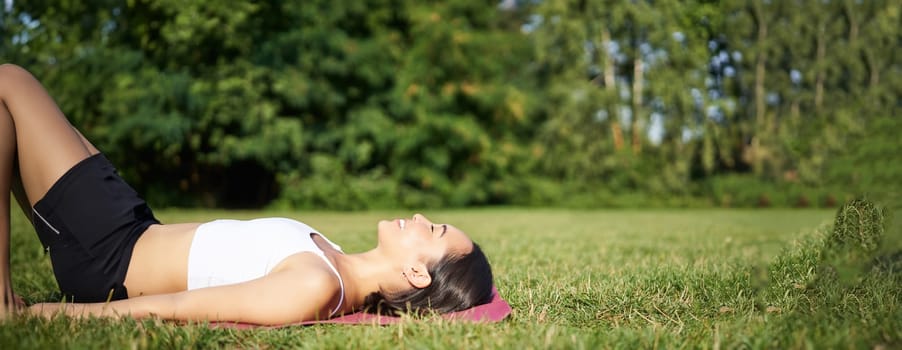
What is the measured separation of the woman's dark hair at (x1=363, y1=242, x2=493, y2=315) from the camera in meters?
2.81

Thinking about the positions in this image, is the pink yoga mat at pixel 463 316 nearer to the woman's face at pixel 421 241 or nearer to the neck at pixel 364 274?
the neck at pixel 364 274

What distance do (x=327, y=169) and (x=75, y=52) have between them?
7.15 meters

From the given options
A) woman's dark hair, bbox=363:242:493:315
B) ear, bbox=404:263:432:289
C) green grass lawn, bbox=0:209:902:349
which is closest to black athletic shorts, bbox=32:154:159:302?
green grass lawn, bbox=0:209:902:349

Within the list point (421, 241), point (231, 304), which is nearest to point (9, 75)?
point (231, 304)

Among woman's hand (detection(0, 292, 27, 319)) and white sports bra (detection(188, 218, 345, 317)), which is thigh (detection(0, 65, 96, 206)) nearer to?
woman's hand (detection(0, 292, 27, 319))

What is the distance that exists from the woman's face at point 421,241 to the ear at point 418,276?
39 millimetres

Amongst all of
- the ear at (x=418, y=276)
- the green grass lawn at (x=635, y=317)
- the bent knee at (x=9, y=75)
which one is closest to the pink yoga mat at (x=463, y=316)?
the green grass lawn at (x=635, y=317)

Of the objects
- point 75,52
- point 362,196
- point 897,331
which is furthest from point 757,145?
point 75,52

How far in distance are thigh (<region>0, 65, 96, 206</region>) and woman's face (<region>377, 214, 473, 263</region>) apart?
1.33 m

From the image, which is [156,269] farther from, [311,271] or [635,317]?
[635,317]

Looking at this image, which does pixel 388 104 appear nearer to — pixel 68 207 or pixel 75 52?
pixel 75 52

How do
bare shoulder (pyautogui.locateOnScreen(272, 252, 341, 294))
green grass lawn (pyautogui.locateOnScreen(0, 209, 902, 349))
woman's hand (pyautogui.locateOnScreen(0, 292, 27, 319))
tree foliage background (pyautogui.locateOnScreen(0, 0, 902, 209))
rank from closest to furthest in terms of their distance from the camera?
green grass lawn (pyautogui.locateOnScreen(0, 209, 902, 349)) → woman's hand (pyautogui.locateOnScreen(0, 292, 27, 319)) → bare shoulder (pyautogui.locateOnScreen(272, 252, 341, 294)) → tree foliage background (pyautogui.locateOnScreen(0, 0, 902, 209))

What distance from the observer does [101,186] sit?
8.86 feet

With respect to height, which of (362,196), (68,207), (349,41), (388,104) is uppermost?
(349,41)
